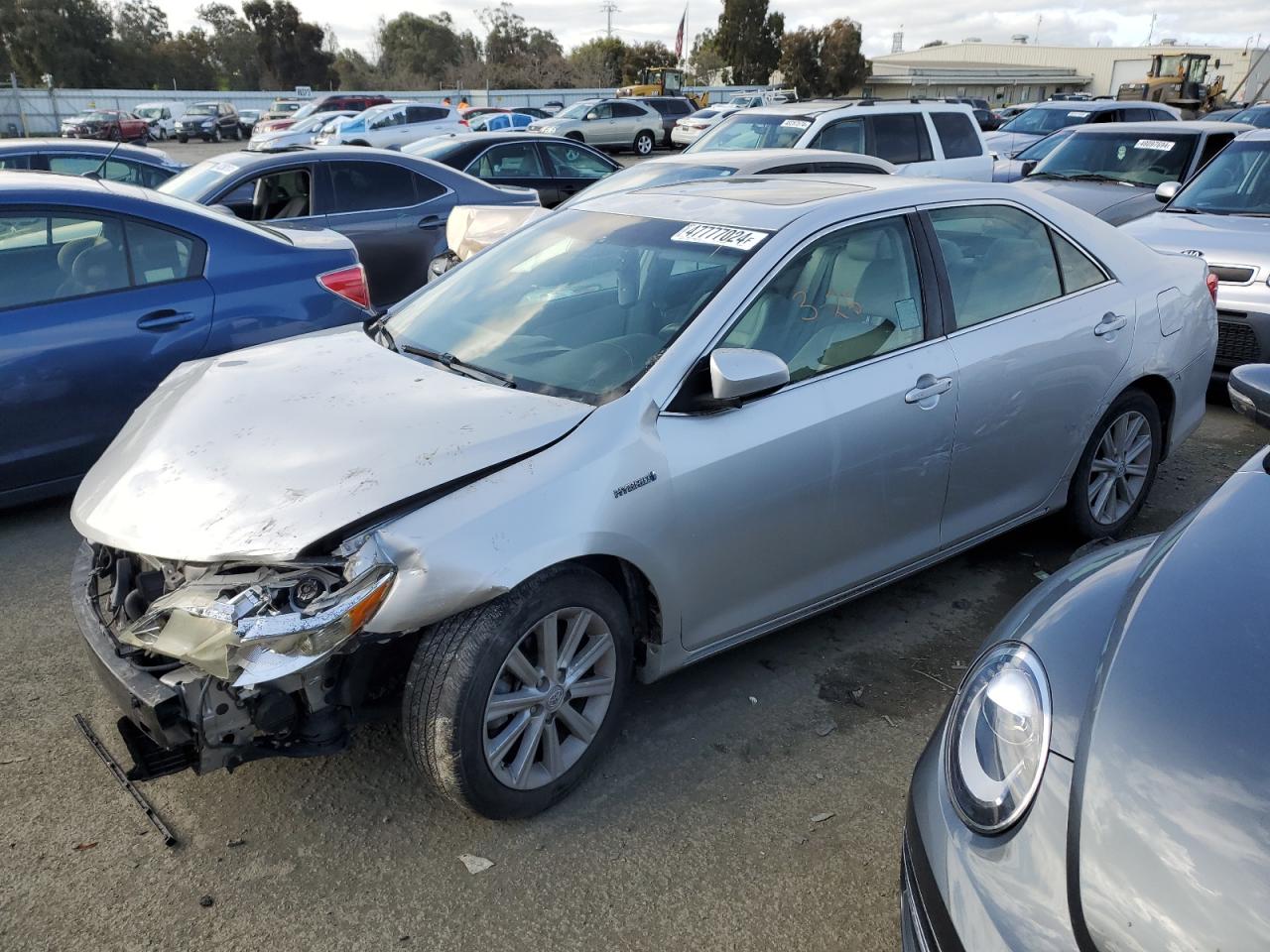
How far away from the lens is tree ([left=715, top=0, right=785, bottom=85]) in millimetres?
73250

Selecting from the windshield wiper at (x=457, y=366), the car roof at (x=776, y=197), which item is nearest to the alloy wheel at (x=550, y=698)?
the windshield wiper at (x=457, y=366)

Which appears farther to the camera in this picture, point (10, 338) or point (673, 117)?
point (673, 117)

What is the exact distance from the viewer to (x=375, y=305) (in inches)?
306

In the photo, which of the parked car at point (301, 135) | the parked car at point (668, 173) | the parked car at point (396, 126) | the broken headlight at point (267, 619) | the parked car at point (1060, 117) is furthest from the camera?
the parked car at point (301, 135)

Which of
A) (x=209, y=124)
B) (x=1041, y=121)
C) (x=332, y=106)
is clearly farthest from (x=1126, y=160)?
(x=209, y=124)

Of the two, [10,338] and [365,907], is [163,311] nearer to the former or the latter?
[10,338]

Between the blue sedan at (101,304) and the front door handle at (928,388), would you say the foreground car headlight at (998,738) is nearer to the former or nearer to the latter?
the front door handle at (928,388)

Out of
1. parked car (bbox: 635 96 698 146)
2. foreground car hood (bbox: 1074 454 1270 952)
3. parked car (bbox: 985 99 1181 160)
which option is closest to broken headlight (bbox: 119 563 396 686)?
foreground car hood (bbox: 1074 454 1270 952)

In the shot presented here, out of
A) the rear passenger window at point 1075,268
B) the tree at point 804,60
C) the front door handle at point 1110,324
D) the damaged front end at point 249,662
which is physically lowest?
the damaged front end at point 249,662

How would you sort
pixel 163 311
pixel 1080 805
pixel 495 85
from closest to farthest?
pixel 1080 805 < pixel 163 311 < pixel 495 85

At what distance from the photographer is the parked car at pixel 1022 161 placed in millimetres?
11391

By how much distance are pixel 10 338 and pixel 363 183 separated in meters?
4.02

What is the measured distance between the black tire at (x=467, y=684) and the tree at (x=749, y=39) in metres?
78.2

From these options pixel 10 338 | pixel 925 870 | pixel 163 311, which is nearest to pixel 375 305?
pixel 163 311
